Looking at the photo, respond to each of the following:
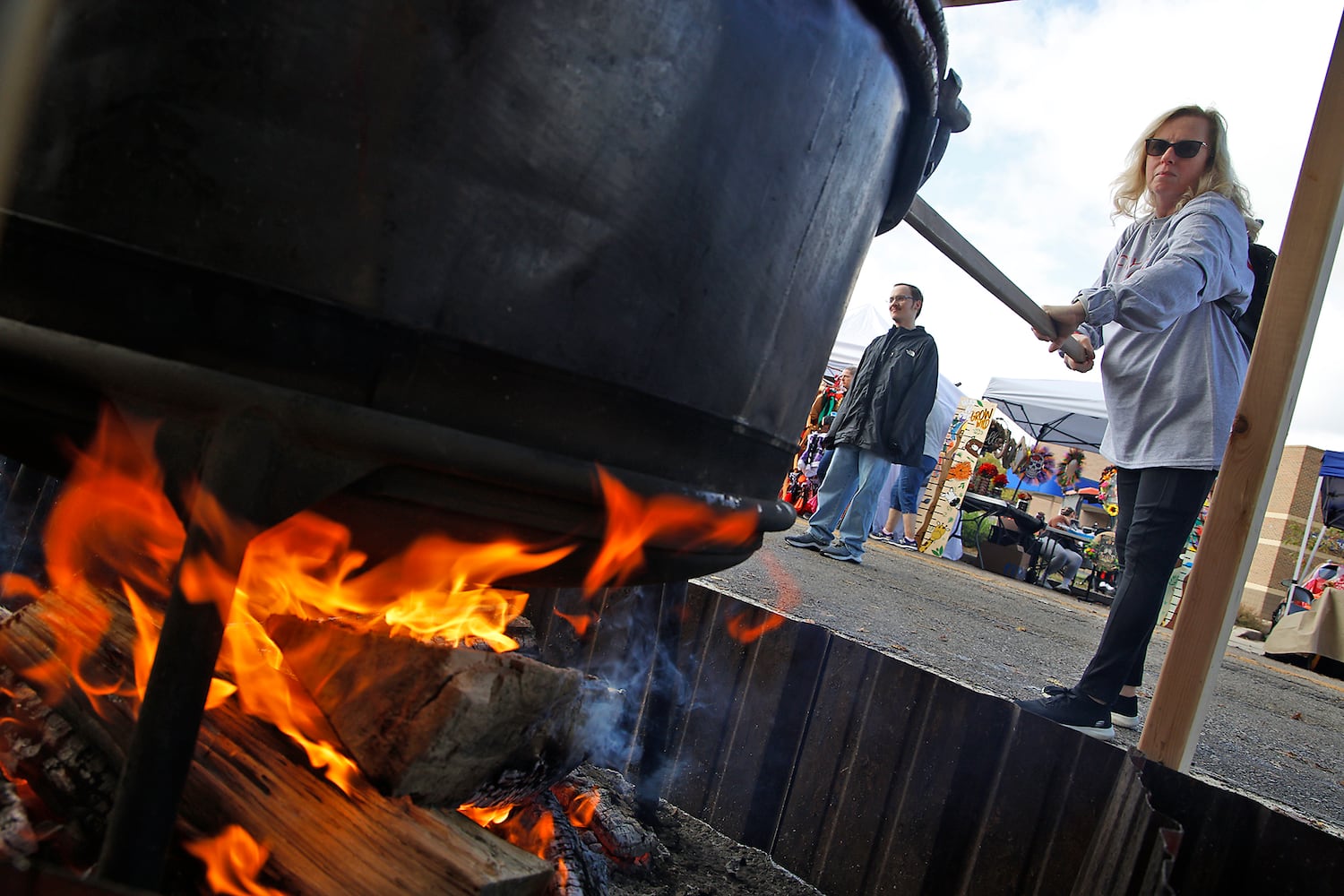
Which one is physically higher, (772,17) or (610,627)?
(772,17)

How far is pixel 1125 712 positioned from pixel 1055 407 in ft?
36.5

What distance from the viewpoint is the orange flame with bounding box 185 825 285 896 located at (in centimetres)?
114

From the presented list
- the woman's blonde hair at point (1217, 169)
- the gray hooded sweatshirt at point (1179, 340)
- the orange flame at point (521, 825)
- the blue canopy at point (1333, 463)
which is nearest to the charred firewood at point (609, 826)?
the orange flame at point (521, 825)

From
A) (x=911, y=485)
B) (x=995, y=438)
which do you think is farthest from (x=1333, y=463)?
(x=911, y=485)

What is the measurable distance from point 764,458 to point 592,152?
49 centimetres

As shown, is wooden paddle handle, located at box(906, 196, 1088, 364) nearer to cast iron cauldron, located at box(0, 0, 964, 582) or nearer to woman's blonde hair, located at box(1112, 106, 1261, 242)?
woman's blonde hair, located at box(1112, 106, 1261, 242)

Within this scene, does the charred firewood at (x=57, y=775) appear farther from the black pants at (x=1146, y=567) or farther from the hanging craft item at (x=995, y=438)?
the hanging craft item at (x=995, y=438)

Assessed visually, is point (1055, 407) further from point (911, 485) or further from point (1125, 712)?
point (1125, 712)

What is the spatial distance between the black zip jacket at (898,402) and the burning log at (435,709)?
4316mm

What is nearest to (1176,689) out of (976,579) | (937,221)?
(937,221)

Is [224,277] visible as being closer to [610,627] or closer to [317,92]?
[317,92]

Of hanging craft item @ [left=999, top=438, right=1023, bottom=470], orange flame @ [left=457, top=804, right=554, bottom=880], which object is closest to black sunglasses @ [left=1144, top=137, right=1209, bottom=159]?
orange flame @ [left=457, top=804, right=554, bottom=880]

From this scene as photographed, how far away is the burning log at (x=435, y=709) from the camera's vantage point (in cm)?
121

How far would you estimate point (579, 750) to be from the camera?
152cm
